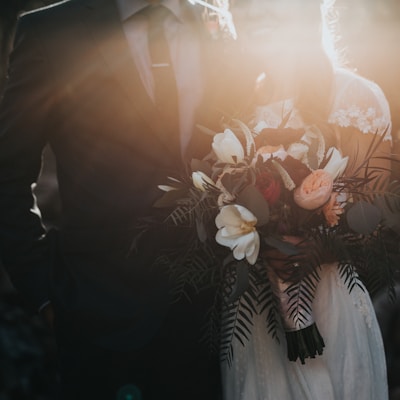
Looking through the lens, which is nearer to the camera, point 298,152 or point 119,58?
point 298,152

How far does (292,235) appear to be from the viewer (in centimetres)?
209

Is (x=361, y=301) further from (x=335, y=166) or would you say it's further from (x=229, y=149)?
(x=229, y=149)

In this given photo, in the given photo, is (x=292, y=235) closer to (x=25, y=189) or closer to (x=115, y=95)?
(x=115, y=95)

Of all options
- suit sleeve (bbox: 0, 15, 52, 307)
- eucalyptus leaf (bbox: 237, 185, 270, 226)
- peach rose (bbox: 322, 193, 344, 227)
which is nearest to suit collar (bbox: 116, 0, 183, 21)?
suit sleeve (bbox: 0, 15, 52, 307)

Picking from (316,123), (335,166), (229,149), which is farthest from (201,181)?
(316,123)

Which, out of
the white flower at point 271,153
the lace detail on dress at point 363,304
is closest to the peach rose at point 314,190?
the white flower at point 271,153

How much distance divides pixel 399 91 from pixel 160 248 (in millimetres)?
3699

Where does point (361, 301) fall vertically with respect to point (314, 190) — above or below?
below

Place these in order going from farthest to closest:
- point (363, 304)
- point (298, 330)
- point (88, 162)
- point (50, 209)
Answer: point (50, 209) → point (88, 162) → point (363, 304) → point (298, 330)

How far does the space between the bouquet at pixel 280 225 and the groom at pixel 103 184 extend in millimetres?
315

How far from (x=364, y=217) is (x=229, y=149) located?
0.50m

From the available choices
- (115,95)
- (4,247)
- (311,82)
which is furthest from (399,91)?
(4,247)

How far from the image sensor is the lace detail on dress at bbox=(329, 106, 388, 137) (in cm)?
255

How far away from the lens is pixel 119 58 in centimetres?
246
